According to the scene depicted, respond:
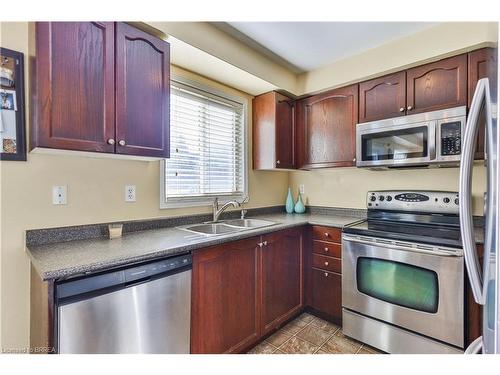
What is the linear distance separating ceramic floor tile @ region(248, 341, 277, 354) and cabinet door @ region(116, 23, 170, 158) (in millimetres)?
1553

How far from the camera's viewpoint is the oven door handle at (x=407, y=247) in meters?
1.58

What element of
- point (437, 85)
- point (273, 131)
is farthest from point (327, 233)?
point (437, 85)

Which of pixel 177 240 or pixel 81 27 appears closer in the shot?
pixel 81 27

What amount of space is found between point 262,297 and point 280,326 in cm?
44

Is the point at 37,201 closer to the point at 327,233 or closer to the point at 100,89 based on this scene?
the point at 100,89

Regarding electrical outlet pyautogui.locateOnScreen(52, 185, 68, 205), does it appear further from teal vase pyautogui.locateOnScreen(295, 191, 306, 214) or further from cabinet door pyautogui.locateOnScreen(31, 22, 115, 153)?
teal vase pyautogui.locateOnScreen(295, 191, 306, 214)

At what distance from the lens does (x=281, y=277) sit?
2.12 metres

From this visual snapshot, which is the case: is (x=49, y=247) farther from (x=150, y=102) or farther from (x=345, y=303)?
(x=345, y=303)

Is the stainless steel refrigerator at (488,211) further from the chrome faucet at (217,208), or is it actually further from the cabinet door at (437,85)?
the chrome faucet at (217,208)

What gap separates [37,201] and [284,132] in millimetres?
2083

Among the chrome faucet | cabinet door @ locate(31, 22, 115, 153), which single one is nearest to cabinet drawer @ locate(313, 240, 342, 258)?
the chrome faucet

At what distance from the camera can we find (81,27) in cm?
130

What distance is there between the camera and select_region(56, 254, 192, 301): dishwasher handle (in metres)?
1.04

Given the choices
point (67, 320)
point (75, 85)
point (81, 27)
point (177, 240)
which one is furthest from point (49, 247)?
point (81, 27)
